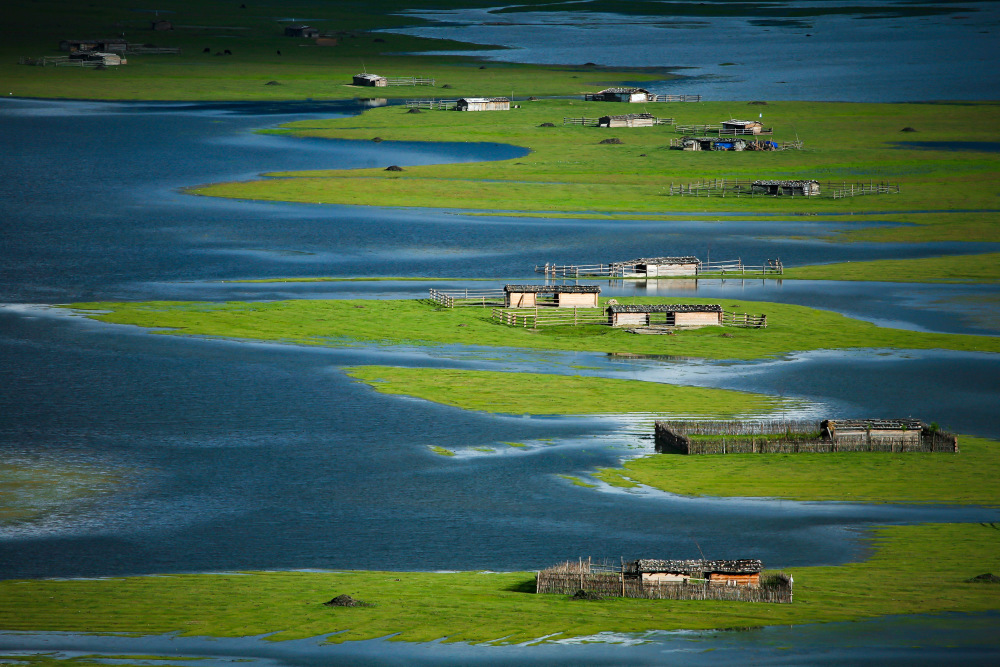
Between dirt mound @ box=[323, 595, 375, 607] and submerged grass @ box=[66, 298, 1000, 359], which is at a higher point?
submerged grass @ box=[66, 298, 1000, 359]

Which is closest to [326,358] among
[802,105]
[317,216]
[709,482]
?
[709,482]

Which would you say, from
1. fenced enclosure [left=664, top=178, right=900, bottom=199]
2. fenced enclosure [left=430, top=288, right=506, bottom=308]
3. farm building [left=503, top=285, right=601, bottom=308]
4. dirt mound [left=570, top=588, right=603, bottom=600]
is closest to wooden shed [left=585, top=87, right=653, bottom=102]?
fenced enclosure [left=664, top=178, right=900, bottom=199]

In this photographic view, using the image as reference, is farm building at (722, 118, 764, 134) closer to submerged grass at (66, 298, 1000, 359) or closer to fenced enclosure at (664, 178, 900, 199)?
fenced enclosure at (664, 178, 900, 199)

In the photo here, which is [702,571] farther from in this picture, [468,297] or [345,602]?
[468,297]

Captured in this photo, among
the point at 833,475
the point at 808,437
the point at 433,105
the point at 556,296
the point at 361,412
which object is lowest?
the point at 833,475

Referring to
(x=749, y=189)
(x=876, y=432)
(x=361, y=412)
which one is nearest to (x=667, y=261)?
(x=361, y=412)

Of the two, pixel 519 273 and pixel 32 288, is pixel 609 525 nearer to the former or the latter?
pixel 519 273
